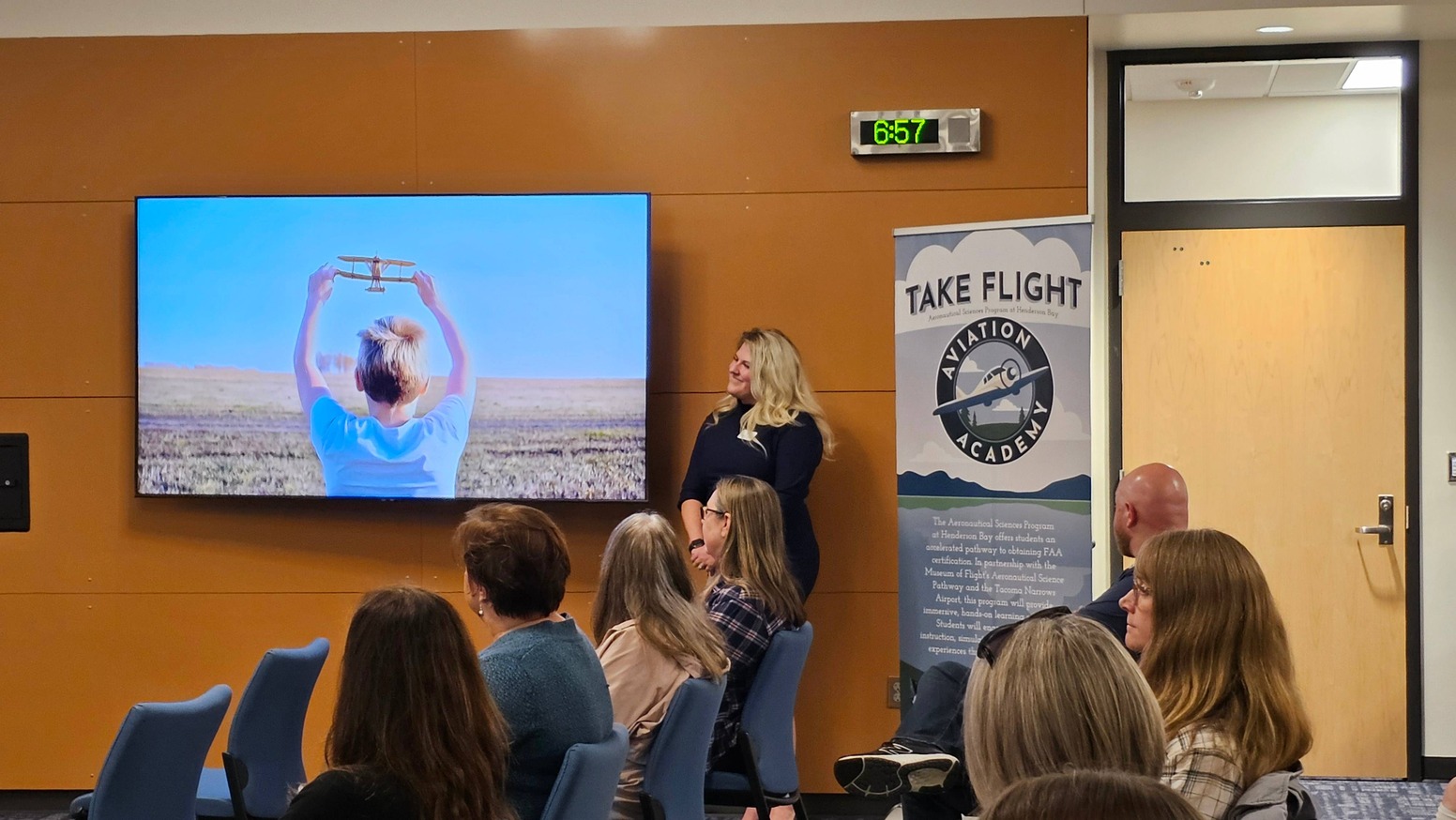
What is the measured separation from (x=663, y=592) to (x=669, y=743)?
402 mm

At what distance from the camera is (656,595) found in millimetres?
3176

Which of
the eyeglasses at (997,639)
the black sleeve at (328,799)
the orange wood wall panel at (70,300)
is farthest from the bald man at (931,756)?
the orange wood wall panel at (70,300)

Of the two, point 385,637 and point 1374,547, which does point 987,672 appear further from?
point 1374,547

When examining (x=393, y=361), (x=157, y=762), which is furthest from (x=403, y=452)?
(x=157, y=762)

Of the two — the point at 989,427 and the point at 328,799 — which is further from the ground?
the point at 989,427

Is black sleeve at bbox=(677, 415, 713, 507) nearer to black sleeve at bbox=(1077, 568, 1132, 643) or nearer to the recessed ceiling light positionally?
black sleeve at bbox=(1077, 568, 1132, 643)

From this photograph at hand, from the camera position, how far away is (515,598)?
252 centimetres

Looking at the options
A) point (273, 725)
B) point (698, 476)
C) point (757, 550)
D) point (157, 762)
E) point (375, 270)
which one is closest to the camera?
point (157, 762)

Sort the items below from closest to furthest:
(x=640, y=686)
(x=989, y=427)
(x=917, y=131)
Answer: (x=640, y=686) < (x=989, y=427) < (x=917, y=131)

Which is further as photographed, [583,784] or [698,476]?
[698,476]

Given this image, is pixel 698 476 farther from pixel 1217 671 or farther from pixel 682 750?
pixel 1217 671

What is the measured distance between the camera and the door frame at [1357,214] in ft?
17.3

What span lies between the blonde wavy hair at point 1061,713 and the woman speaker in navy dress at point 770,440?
3.09m

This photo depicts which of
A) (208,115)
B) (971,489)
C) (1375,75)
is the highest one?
(1375,75)
